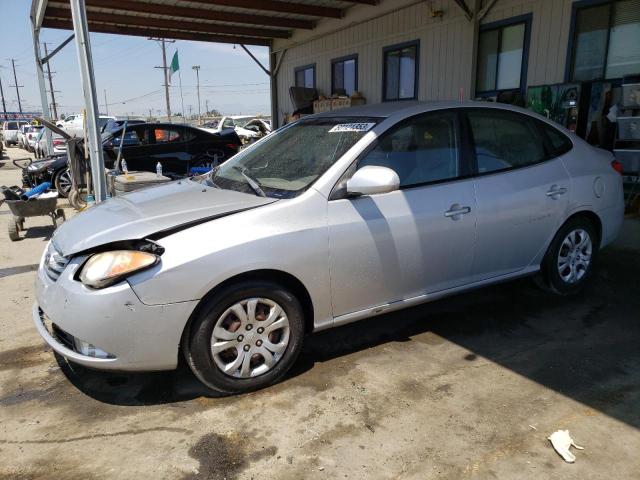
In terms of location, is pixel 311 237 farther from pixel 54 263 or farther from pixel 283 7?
pixel 283 7

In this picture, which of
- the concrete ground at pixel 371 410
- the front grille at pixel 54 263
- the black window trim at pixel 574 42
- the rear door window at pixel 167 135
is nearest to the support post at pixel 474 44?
the black window trim at pixel 574 42

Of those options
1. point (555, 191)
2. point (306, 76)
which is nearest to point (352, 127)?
point (555, 191)

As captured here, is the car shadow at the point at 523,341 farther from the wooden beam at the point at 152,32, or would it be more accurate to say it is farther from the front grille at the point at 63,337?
the wooden beam at the point at 152,32

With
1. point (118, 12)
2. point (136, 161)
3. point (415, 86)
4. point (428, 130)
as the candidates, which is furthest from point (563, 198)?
point (118, 12)

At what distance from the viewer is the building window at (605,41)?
6.95 metres

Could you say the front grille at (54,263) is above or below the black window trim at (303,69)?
below

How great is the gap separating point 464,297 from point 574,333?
3.17 ft

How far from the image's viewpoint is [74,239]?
284 cm

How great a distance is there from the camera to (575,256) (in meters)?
4.24

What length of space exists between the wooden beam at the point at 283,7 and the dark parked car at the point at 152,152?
9.11 ft

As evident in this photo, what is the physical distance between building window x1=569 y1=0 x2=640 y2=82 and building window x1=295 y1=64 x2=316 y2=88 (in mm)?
7667

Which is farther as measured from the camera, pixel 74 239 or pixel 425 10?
pixel 425 10

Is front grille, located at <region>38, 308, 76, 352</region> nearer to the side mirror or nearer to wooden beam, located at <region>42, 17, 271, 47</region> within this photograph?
the side mirror

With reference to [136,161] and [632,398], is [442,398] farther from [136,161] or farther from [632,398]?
[136,161]
